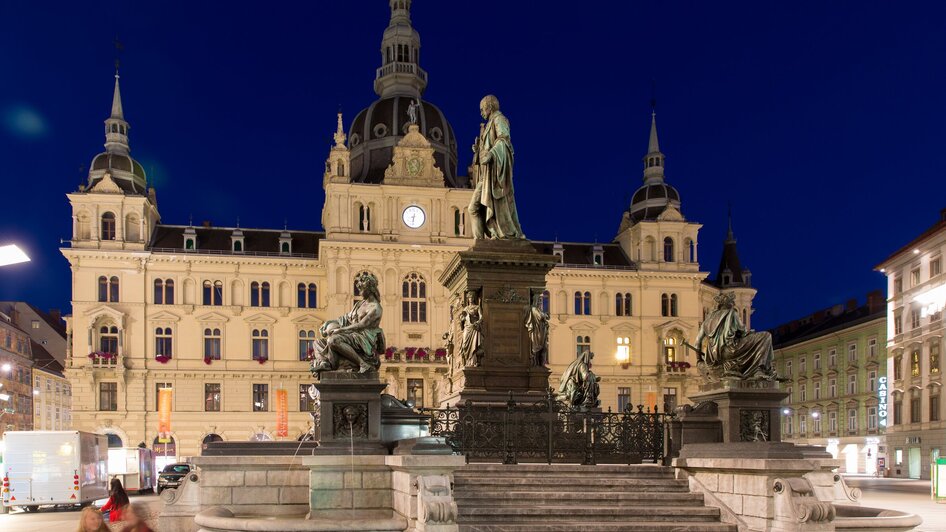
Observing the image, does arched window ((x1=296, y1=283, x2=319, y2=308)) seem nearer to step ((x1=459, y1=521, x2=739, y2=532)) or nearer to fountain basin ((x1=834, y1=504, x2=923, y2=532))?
step ((x1=459, y1=521, x2=739, y2=532))

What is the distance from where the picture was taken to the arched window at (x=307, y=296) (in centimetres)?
6844

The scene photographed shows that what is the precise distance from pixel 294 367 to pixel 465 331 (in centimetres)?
5127

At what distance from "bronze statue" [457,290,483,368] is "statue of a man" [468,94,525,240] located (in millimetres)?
1425

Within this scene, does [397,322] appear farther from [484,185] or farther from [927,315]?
[484,185]

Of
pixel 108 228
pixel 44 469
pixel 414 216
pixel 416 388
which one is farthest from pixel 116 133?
pixel 44 469

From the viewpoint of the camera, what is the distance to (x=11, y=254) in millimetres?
9766

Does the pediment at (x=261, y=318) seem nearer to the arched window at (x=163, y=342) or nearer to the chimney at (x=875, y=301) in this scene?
the arched window at (x=163, y=342)

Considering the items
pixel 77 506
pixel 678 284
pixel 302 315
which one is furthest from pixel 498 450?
pixel 678 284

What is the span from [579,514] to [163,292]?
58441mm

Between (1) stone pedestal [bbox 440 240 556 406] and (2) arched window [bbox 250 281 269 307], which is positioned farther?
(2) arched window [bbox 250 281 269 307]

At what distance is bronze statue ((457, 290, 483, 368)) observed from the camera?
17.5 meters

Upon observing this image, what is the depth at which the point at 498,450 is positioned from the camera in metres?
15.3

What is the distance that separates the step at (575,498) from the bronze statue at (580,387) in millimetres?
5225

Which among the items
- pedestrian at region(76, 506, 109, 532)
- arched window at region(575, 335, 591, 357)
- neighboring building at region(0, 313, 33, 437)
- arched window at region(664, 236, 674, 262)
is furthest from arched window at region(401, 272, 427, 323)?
pedestrian at region(76, 506, 109, 532)
